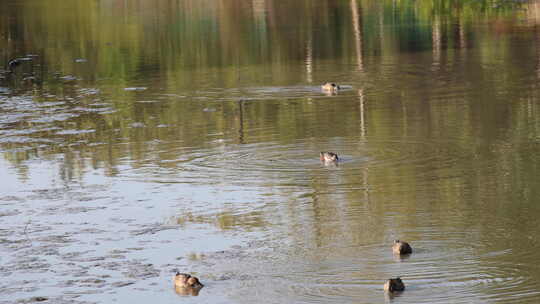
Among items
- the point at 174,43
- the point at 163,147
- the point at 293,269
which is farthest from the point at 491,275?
the point at 174,43

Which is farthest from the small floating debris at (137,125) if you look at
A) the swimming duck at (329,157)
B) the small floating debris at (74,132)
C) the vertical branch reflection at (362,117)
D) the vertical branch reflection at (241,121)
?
the swimming duck at (329,157)

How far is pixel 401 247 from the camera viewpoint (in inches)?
534

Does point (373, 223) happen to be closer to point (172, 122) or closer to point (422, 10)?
point (172, 122)

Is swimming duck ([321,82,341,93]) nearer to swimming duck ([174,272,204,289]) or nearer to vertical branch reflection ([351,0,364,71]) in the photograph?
vertical branch reflection ([351,0,364,71])

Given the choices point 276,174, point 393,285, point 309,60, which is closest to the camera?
point 393,285

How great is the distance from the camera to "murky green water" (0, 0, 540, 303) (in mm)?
13344

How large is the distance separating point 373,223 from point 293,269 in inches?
86.4

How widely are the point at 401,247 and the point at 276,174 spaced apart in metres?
5.04

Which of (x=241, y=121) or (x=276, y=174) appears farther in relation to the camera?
(x=241, y=121)

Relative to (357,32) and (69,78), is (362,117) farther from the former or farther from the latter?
(357,32)

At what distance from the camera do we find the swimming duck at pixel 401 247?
13562 millimetres

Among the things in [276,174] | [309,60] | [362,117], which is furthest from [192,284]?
[309,60]

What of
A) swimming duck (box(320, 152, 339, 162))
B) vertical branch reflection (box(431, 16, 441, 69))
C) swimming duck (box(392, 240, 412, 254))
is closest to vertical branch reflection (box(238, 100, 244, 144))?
swimming duck (box(320, 152, 339, 162))

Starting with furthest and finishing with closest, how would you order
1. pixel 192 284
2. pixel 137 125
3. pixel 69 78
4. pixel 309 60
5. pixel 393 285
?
pixel 309 60 → pixel 69 78 → pixel 137 125 → pixel 192 284 → pixel 393 285
